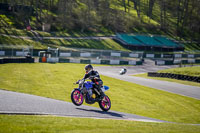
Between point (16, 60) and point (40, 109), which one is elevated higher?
point (16, 60)

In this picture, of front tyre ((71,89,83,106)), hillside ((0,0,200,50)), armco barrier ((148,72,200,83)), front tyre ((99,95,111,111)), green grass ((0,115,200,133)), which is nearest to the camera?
green grass ((0,115,200,133))

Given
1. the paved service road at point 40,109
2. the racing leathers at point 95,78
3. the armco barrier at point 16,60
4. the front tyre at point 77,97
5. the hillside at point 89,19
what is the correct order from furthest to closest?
1. the hillside at point 89,19
2. the armco barrier at point 16,60
3. the front tyre at point 77,97
4. the racing leathers at point 95,78
5. the paved service road at point 40,109

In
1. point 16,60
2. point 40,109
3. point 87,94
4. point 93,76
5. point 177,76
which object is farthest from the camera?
point 16,60

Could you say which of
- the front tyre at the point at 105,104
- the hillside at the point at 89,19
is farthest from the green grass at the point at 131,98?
the hillside at the point at 89,19

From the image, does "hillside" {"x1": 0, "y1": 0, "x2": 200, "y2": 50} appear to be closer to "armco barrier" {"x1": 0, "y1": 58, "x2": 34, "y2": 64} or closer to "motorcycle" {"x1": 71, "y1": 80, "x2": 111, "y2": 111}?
"armco barrier" {"x1": 0, "y1": 58, "x2": 34, "y2": 64}

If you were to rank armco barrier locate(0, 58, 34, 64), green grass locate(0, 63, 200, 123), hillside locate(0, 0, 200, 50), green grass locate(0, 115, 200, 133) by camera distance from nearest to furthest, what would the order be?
green grass locate(0, 115, 200, 133) → green grass locate(0, 63, 200, 123) → armco barrier locate(0, 58, 34, 64) → hillside locate(0, 0, 200, 50)

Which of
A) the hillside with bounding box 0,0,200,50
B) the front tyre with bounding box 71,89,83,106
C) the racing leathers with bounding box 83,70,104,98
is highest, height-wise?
the hillside with bounding box 0,0,200,50

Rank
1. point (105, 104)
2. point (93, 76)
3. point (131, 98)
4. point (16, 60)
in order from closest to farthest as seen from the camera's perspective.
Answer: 1. point (93, 76)
2. point (105, 104)
3. point (131, 98)
4. point (16, 60)

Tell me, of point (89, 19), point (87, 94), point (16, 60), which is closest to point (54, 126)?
point (87, 94)

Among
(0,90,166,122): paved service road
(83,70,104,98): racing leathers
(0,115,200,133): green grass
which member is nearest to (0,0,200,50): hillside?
(0,90,166,122): paved service road

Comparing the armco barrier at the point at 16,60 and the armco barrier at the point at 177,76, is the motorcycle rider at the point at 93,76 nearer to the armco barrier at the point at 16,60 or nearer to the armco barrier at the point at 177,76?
the armco barrier at the point at 177,76

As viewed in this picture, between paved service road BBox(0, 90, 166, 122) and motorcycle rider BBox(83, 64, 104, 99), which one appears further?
motorcycle rider BBox(83, 64, 104, 99)

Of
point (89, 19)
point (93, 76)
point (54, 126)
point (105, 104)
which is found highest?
point (89, 19)

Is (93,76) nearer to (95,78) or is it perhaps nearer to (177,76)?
(95,78)
